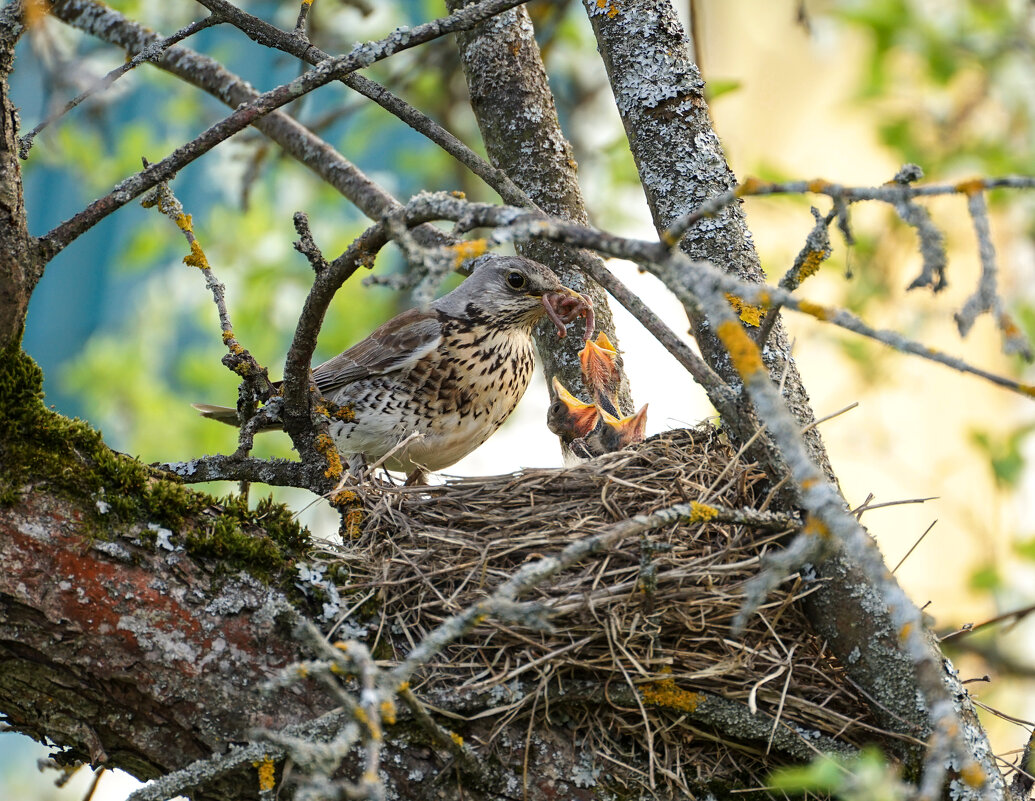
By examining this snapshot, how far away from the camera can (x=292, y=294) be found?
23.5 ft

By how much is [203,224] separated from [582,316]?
13.8 ft

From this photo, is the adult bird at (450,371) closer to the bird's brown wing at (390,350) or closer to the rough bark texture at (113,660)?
the bird's brown wing at (390,350)

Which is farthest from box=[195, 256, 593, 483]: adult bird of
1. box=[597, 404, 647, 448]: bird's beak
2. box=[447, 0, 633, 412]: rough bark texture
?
box=[597, 404, 647, 448]: bird's beak

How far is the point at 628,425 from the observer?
381cm

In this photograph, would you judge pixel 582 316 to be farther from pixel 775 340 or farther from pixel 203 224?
pixel 203 224

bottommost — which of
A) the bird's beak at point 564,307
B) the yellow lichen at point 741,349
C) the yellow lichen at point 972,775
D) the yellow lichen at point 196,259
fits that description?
the yellow lichen at point 972,775

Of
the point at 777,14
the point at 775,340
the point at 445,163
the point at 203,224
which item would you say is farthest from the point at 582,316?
the point at 777,14

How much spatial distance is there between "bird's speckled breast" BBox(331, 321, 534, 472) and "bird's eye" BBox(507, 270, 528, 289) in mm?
199

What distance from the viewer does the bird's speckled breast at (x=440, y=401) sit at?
4.13m

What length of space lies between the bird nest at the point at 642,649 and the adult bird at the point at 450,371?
4.22 ft

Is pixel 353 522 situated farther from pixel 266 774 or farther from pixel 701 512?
pixel 701 512

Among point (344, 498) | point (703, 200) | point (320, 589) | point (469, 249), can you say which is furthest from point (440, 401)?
point (469, 249)

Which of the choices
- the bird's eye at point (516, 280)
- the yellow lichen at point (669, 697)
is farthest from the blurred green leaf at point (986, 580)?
the yellow lichen at point (669, 697)

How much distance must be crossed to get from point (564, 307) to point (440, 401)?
60 cm
